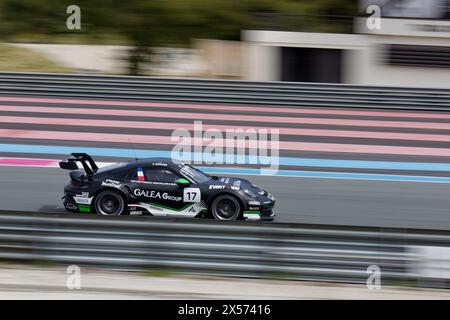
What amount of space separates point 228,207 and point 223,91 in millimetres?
8692

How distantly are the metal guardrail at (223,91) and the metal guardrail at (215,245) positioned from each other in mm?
10483

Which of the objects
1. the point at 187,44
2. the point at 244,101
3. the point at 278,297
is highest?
the point at 187,44

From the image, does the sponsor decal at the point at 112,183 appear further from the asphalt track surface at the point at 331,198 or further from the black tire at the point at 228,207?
the black tire at the point at 228,207

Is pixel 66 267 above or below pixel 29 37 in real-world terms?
below

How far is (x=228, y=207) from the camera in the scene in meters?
10.7

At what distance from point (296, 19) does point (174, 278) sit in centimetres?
1548

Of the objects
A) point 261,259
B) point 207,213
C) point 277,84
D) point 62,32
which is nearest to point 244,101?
point 277,84

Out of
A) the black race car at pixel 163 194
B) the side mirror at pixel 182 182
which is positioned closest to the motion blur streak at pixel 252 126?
the black race car at pixel 163 194

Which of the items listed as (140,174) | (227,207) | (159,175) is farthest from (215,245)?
(140,174)

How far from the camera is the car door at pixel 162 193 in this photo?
1066 centimetres

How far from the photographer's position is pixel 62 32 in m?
23.6

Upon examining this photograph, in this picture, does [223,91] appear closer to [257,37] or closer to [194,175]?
[257,37]

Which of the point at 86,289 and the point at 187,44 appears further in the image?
the point at 187,44

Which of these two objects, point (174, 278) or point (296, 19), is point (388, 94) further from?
point (174, 278)
